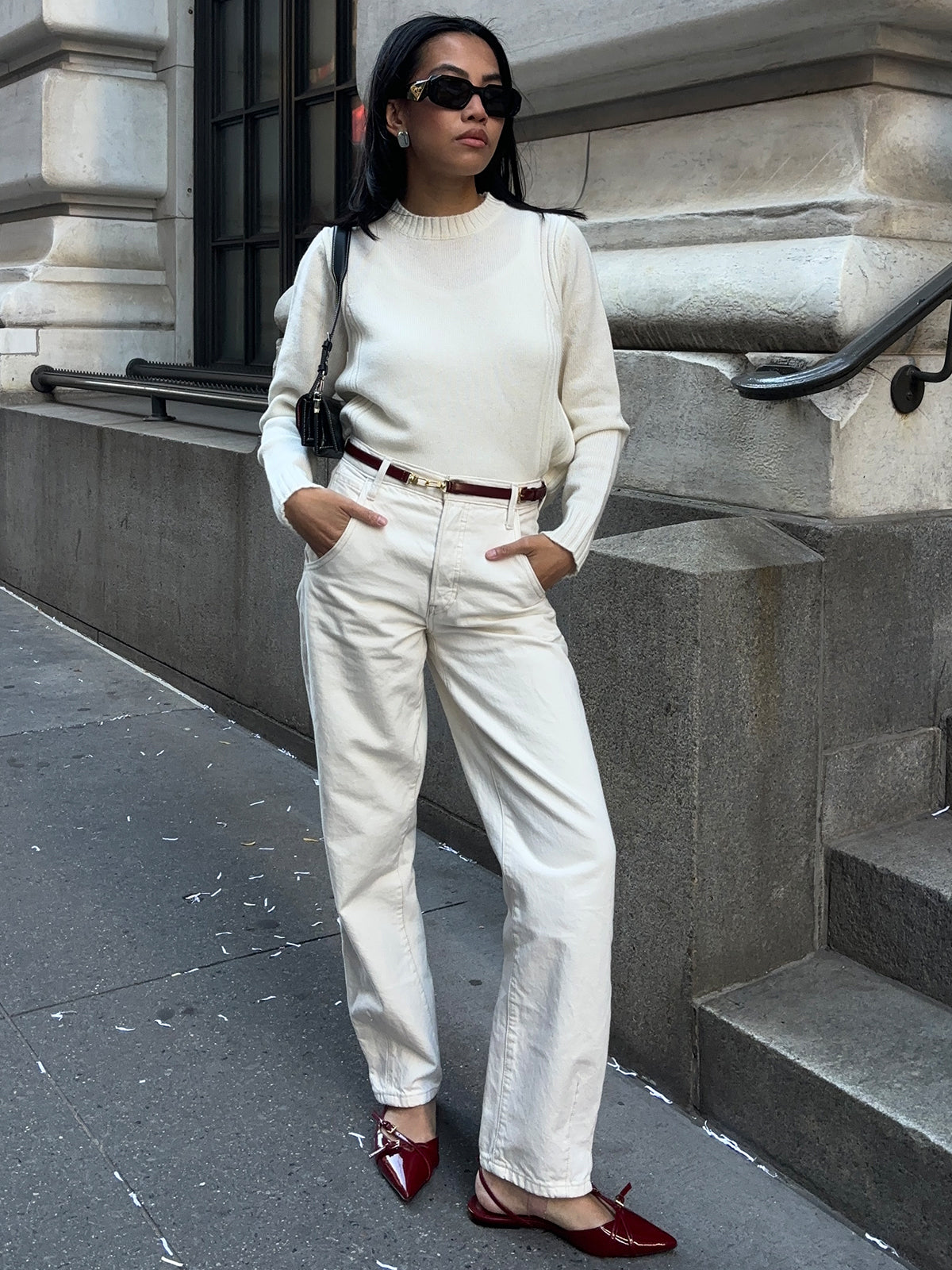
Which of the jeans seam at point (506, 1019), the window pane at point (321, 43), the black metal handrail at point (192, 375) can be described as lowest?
the jeans seam at point (506, 1019)

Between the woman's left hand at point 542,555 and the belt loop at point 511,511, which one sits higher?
the belt loop at point 511,511

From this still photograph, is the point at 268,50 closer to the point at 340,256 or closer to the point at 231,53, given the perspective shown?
the point at 231,53

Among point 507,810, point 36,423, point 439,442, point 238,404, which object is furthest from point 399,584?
point 36,423

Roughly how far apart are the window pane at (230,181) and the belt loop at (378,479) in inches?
212

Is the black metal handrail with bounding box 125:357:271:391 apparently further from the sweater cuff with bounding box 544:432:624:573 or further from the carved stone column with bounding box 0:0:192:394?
the sweater cuff with bounding box 544:432:624:573

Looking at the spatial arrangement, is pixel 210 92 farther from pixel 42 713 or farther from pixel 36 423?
pixel 42 713

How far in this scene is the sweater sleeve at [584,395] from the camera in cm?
276

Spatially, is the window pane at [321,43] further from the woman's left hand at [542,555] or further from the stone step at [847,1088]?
the stone step at [847,1088]

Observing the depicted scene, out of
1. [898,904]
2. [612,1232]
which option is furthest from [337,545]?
[898,904]

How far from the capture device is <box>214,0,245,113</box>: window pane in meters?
7.57

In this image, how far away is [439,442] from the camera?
269 centimetres

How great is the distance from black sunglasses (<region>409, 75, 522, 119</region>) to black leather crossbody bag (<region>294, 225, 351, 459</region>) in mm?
313

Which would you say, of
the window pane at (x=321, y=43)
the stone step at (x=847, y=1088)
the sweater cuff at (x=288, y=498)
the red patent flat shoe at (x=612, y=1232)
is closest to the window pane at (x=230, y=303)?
the window pane at (x=321, y=43)

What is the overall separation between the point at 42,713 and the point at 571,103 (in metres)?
3.28
